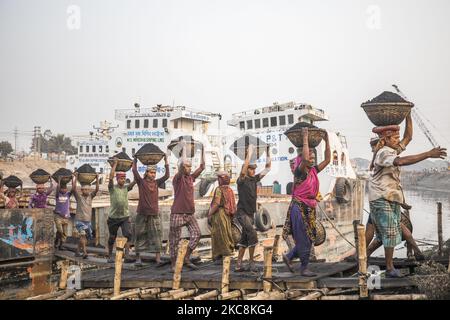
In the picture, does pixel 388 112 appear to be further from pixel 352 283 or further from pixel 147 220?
pixel 147 220

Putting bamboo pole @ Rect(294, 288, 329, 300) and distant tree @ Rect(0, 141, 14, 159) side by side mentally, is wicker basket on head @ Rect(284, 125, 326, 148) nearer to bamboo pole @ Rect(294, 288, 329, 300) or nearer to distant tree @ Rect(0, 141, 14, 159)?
bamboo pole @ Rect(294, 288, 329, 300)

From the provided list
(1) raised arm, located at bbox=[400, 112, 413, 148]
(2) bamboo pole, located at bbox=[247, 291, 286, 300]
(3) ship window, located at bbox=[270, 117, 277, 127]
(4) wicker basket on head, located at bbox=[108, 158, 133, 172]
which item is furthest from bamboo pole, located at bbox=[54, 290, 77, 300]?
(3) ship window, located at bbox=[270, 117, 277, 127]

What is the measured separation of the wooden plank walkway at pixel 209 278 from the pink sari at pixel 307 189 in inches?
34.3

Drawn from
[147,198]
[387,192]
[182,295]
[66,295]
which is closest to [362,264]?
[387,192]

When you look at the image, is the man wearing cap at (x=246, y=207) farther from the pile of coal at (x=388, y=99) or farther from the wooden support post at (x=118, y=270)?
the pile of coal at (x=388, y=99)

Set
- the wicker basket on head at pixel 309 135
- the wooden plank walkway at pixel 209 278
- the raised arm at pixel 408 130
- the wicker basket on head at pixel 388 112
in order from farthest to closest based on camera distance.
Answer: the wicker basket on head at pixel 309 135
the raised arm at pixel 408 130
the wicker basket on head at pixel 388 112
the wooden plank walkway at pixel 209 278

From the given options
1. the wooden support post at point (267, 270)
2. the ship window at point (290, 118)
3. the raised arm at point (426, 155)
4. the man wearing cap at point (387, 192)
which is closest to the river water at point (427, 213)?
the ship window at point (290, 118)

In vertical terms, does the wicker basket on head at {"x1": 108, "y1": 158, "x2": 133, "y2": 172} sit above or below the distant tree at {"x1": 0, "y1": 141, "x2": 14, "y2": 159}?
below

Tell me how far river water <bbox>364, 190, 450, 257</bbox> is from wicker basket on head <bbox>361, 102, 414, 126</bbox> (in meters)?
8.83

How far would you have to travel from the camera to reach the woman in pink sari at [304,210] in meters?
5.12

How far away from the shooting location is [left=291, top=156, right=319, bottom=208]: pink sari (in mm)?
5238

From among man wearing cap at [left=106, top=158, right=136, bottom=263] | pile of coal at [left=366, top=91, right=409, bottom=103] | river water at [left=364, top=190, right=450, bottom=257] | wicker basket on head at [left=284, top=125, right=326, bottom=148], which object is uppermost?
pile of coal at [left=366, top=91, right=409, bottom=103]
